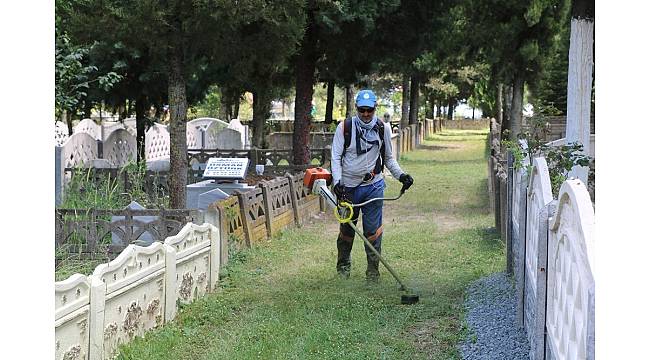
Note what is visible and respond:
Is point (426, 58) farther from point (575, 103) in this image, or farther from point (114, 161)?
point (575, 103)

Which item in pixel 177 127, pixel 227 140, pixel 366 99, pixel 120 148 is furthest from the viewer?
pixel 227 140

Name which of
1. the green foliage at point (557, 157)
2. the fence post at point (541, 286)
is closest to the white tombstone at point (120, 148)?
the green foliage at point (557, 157)

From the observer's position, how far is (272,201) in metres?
12.9

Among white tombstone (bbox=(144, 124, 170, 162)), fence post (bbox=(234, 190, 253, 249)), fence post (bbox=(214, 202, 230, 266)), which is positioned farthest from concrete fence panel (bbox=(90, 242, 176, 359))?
white tombstone (bbox=(144, 124, 170, 162))

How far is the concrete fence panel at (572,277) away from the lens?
3303 millimetres

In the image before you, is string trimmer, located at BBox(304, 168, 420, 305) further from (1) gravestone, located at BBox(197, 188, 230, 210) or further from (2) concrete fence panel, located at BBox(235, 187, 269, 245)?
(1) gravestone, located at BBox(197, 188, 230, 210)

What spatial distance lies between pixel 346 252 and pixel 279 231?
3478 mm

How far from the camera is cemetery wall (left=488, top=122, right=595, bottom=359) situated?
343 centimetres

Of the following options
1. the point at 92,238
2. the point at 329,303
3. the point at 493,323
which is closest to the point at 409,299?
the point at 329,303

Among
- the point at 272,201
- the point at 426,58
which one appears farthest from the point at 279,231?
the point at 426,58

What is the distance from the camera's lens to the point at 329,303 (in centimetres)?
831

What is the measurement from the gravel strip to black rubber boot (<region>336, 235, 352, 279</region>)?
1296 millimetres

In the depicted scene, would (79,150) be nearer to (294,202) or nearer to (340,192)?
(294,202)

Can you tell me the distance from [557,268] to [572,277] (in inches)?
31.1
